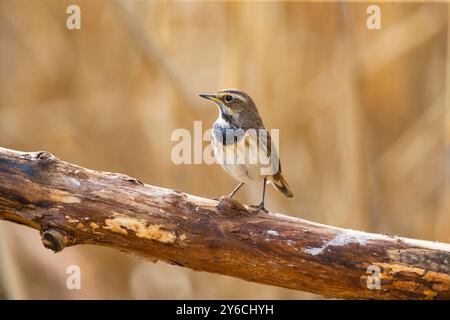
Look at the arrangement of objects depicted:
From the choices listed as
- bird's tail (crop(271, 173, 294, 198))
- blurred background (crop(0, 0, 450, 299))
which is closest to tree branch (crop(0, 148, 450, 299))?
bird's tail (crop(271, 173, 294, 198))

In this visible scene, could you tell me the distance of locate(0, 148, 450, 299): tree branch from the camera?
2.82 m

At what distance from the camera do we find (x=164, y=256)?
2918 mm

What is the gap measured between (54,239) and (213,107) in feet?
8.54

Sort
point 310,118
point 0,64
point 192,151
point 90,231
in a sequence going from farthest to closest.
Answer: point 0,64, point 310,118, point 192,151, point 90,231

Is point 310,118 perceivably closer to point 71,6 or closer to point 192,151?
point 192,151

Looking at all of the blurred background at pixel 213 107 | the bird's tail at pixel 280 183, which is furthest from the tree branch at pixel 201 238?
the blurred background at pixel 213 107

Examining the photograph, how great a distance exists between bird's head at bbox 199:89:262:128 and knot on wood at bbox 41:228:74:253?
51.6 inches

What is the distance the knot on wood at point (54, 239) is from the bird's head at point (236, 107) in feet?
4.30

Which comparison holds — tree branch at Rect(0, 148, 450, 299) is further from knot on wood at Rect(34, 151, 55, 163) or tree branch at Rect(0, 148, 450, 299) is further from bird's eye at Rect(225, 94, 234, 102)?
bird's eye at Rect(225, 94, 234, 102)

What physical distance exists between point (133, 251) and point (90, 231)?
23 cm

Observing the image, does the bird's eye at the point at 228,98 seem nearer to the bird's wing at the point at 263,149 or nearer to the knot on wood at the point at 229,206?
the bird's wing at the point at 263,149

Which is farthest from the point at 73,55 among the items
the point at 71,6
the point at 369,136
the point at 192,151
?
the point at 369,136

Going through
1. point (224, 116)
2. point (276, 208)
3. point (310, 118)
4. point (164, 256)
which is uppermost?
point (310, 118)

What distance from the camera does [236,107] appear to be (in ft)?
12.1
